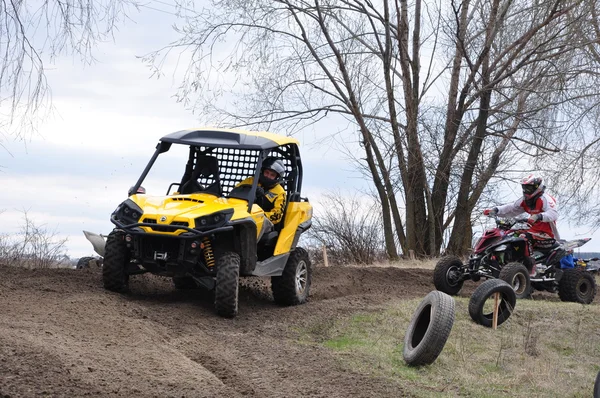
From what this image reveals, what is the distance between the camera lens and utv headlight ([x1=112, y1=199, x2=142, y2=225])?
34.0 feet

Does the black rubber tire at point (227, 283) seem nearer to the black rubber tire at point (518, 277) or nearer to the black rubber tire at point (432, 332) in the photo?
the black rubber tire at point (432, 332)

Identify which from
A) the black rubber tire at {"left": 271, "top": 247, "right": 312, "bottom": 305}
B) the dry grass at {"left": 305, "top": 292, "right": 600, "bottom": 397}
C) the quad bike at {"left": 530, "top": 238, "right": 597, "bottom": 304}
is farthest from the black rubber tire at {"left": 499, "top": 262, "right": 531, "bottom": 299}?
the black rubber tire at {"left": 271, "top": 247, "right": 312, "bottom": 305}

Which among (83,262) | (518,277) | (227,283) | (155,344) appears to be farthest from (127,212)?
(518,277)

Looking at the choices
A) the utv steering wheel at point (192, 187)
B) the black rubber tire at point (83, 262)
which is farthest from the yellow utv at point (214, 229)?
the black rubber tire at point (83, 262)

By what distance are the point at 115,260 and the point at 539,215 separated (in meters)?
7.26

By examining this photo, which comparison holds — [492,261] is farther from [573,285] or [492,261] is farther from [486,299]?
[486,299]

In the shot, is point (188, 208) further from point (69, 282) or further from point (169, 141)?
point (69, 282)

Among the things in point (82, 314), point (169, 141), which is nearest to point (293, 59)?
point (169, 141)

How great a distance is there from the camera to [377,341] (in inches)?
404

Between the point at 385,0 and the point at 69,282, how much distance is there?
1511 cm

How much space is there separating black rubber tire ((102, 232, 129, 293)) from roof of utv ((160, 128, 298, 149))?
1.56m

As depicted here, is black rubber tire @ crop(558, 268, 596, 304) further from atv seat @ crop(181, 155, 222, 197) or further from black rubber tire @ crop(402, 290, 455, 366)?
atv seat @ crop(181, 155, 222, 197)

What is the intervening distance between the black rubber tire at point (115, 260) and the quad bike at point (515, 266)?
18.2 feet

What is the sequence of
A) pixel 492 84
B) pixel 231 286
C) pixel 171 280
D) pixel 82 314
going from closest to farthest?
1. pixel 82 314
2. pixel 231 286
3. pixel 171 280
4. pixel 492 84
